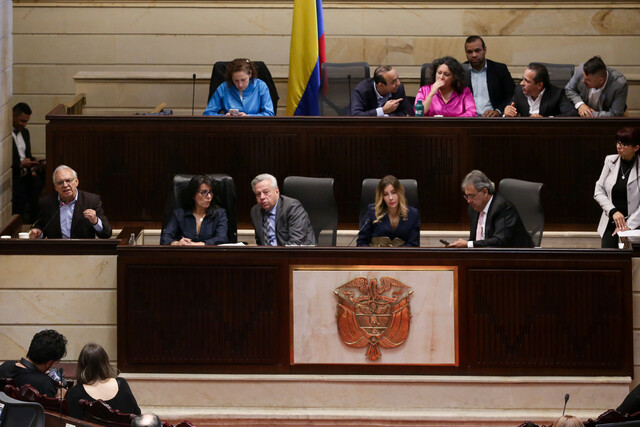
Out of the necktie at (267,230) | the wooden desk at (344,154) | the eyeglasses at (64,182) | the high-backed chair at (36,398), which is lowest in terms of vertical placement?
the high-backed chair at (36,398)

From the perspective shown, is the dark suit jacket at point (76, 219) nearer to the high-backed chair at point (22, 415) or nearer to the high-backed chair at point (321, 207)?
the high-backed chair at point (321, 207)

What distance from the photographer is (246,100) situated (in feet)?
26.6

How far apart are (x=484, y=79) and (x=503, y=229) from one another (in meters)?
2.06

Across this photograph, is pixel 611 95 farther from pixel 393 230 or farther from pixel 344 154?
pixel 393 230

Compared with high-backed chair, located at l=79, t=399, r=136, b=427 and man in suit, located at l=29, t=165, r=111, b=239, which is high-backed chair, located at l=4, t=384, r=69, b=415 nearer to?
high-backed chair, located at l=79, t=399, r=136, b=427

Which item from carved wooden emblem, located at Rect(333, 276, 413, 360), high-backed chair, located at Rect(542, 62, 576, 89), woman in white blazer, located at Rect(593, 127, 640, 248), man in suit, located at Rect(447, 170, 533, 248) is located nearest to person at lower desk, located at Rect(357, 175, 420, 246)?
man in suit, located at Rect(447, 170, 533, 248)

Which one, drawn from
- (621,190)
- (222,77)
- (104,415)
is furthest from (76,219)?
(621,190)

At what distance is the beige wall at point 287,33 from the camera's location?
33.6 feet

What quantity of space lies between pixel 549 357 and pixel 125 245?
2.38 meters

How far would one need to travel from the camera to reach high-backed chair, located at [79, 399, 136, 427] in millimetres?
4469

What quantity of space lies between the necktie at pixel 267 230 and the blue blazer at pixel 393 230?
1.68ft

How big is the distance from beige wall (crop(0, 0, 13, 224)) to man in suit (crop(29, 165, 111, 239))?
1003 mm

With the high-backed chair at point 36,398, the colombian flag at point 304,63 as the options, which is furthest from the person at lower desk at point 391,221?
the high-backed chair at point 36,398

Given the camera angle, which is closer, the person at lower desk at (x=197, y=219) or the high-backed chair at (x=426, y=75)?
the person at lower desk at (x=197, y=219)
